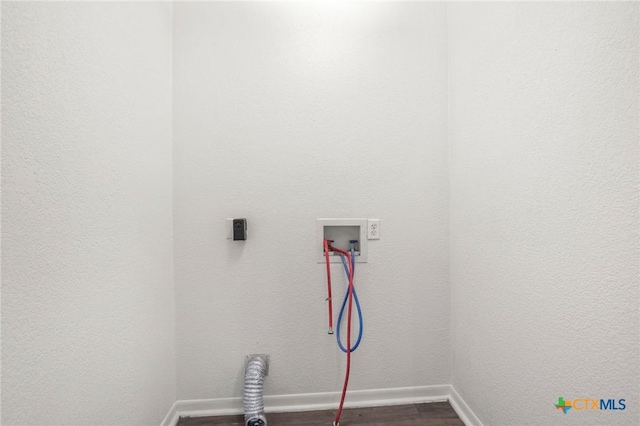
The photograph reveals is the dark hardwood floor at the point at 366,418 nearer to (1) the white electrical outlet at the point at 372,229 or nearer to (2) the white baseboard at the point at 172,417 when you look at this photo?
(2) the white baseboard at the point at 172,417

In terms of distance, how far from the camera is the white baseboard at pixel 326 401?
1238 mm

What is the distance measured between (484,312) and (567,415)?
0.38 m

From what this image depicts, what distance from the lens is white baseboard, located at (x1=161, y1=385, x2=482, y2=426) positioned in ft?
4.06

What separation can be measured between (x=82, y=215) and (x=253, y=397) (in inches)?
38.8

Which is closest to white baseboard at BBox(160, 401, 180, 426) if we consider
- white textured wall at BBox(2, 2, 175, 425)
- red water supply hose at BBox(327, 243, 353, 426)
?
white textured wall at BBox(2, 2, 175, 425)

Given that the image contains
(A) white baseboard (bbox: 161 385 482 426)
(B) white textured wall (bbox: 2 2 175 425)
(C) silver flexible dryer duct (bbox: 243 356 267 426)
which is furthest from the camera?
(A) white baseboard (bbox: 161 385 482 426)

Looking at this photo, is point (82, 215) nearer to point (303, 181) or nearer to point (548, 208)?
point (303, 181)

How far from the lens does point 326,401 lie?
50.6 inches

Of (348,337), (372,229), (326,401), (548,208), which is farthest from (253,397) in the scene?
(548,208)

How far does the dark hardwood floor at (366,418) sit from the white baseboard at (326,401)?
2 centimetres

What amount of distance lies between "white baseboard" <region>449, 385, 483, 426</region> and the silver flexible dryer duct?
0.92m

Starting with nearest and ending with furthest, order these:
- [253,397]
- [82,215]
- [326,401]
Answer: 1. [82,215]
2. [253,397]
3. [326,401]

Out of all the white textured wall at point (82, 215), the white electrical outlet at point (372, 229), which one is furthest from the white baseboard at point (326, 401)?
the white electrical outlet at point (372, 229)

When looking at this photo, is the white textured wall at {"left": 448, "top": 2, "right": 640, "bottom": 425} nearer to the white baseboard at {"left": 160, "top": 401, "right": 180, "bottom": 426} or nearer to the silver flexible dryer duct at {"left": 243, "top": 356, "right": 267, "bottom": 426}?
the silver flexible dryer duct at {"left": 243, "top": 356, "right": 267, "bottom": 426}
